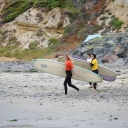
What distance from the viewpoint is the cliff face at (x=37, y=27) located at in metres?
51.5

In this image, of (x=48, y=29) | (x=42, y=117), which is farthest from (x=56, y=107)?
(x=48, y=29)

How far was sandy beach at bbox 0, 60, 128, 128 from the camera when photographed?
10.8 metres

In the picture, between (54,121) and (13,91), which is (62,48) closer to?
(13,91)

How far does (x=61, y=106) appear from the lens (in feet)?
45.4

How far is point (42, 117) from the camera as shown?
1179 cm

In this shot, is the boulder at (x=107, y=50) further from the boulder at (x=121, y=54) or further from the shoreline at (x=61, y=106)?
the shoreline at (x=61, y=106)

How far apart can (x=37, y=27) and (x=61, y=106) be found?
1560 inches

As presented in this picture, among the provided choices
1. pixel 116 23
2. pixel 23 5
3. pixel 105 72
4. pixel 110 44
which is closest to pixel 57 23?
pixel 23 5

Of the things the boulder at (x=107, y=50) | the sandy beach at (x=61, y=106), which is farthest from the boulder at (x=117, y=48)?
the sandy beach at (x=61, y=106)

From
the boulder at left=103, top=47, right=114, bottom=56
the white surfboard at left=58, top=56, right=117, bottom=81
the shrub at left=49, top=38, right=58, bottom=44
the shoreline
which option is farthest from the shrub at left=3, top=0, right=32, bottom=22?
the white surfboard at left=58, top=56, right=117, bottom=81

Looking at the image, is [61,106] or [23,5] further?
[23,5]

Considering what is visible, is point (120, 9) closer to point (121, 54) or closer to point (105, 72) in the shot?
point (121, 54)

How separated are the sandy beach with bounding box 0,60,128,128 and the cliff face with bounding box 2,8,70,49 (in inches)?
1215

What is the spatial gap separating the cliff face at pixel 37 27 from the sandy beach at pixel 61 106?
101 ft
